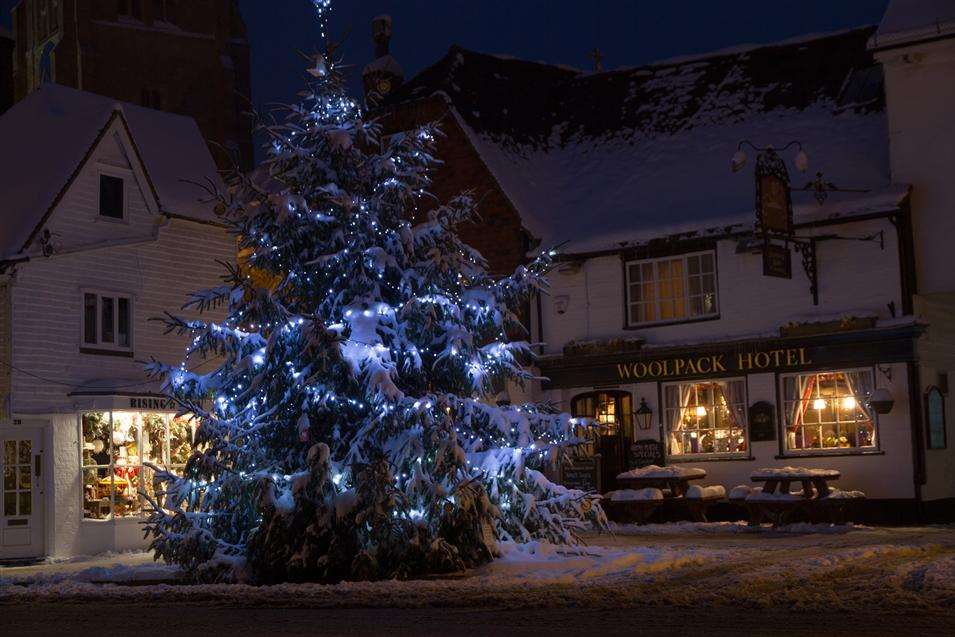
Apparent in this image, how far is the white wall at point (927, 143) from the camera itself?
2545 cm

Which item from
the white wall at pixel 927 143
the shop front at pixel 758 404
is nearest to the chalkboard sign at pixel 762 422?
the shop front at pixel 758 404

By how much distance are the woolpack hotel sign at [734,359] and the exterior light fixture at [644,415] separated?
0.55m

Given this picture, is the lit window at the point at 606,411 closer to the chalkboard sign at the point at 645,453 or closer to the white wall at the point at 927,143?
the chalkboard sign at the point at 645,453

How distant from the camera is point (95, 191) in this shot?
26078mm

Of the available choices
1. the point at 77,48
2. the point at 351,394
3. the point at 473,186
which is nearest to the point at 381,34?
the point at 473,186

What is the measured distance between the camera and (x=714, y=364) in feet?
89.1

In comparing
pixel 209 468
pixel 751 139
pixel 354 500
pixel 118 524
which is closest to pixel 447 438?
pixel 354 500

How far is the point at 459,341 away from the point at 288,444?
279 cm

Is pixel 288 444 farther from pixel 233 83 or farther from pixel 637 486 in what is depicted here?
pixel 233 83

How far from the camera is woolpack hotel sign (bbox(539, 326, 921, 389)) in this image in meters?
25.0

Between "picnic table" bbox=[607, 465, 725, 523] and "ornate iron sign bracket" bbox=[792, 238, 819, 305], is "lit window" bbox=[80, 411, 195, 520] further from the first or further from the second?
"ornate iron sign bracket" bbox=[792, 238, 819, 305]

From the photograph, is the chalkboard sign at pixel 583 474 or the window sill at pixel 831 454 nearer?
the window sill at pixel 831 454

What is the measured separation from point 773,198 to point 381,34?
18143mm

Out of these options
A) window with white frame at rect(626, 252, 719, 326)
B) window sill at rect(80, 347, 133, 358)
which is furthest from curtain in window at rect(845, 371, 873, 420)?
window sill at rect(80, 347, 133, 358)
